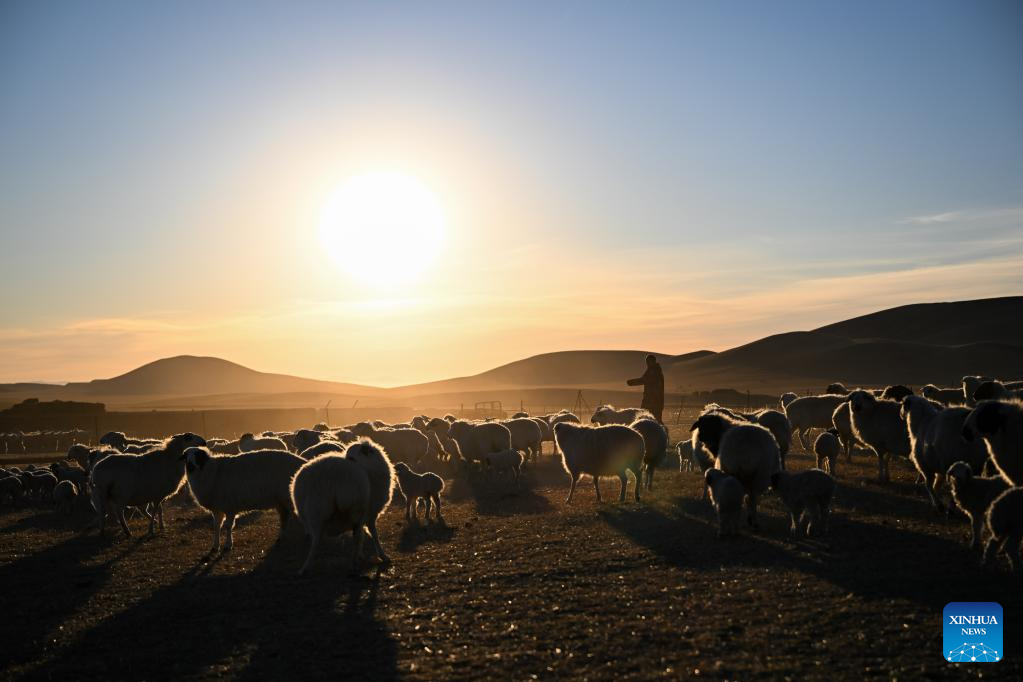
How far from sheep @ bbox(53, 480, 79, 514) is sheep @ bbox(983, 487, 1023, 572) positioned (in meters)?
16.9

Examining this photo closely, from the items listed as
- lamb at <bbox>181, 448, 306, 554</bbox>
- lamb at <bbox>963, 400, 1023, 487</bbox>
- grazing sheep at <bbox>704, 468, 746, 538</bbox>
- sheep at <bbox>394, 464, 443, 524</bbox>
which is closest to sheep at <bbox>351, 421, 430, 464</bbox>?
sheep at <bbox>394, 464, 443, 524</bbox>

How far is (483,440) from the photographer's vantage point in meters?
20.2

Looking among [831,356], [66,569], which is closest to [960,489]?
[66,569]

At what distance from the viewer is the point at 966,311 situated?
136625 millimetres

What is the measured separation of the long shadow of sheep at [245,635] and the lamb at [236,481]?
6.33 ft

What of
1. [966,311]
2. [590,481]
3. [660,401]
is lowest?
[590,481]

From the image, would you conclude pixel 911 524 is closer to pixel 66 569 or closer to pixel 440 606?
pixel 440 606

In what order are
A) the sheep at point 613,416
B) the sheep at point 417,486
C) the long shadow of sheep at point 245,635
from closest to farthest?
the long shadow of sheep at point 245,635 < the sheep at point 417,486 < the sheep at point 613,416

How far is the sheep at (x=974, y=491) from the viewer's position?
855 centimetres

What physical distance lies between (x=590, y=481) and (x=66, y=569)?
11570mm

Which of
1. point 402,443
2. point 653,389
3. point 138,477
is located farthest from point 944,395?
point 138,477

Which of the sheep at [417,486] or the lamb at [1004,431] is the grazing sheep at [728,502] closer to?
the lamb at [1004,431]

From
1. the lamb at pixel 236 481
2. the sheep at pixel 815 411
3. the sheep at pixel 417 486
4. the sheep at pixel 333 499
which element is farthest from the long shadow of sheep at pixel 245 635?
the sheep at pixel 815 411

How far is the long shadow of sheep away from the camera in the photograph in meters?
6.27
